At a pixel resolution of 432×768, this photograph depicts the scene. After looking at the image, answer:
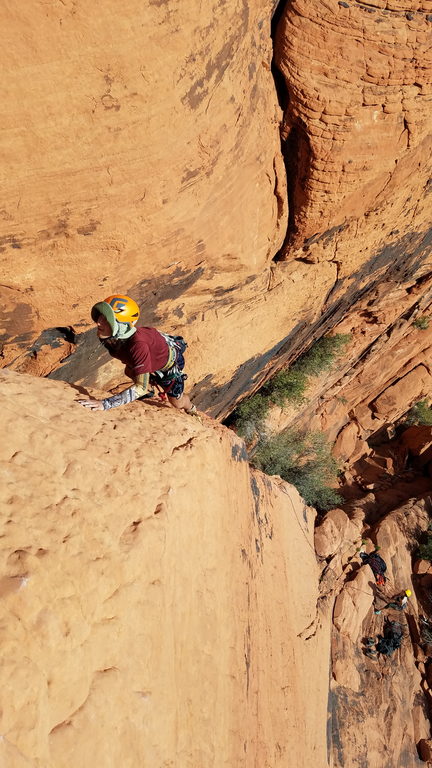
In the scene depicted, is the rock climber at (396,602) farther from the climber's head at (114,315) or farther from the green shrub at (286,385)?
the climber's head at (114,315)

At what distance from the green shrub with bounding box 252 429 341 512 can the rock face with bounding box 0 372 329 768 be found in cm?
546

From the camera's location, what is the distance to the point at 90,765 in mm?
2004

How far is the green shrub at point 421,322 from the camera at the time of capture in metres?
11.4

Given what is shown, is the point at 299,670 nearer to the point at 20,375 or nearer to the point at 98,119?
the point at 20,375

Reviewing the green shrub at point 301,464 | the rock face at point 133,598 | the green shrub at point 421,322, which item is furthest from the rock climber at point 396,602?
the green shrub at point 421,322

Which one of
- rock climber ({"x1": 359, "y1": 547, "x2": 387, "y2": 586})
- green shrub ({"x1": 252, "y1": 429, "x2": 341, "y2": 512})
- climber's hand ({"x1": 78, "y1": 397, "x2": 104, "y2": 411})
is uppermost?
climber's hand ({"x1": 78, "y1": 397, "x2": 104, "y2": 411})

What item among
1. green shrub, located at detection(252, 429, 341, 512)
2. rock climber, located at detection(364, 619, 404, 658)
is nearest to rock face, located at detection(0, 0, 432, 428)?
green shrub, located at detection(252, 429, 341, 512)

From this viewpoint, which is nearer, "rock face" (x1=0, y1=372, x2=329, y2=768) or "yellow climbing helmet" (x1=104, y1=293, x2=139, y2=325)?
"rock face" (x1=0, y1=372, x2=329, y2=768)

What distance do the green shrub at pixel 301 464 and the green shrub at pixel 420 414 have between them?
168 inches

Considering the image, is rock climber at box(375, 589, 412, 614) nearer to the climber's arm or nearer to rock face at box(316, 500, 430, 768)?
rock face at box(316, 500, 430, 768)

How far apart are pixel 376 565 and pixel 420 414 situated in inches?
297

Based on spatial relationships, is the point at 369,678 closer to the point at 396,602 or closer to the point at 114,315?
the point at 396,602

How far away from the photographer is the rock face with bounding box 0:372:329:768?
6.59 feet

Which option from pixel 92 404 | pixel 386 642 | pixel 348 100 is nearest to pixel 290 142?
pixel 348 100
